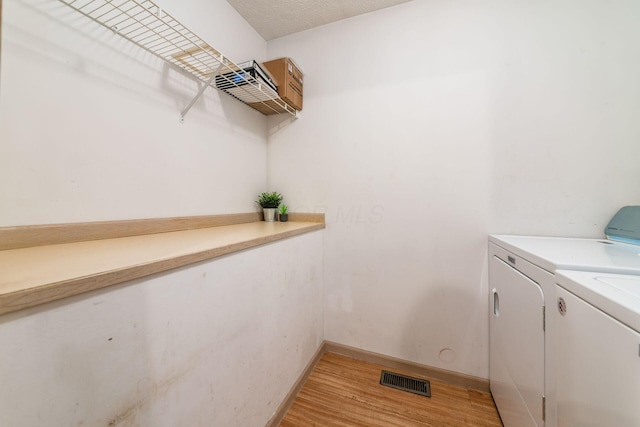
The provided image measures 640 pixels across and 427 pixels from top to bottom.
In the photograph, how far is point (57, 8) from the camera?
790 millimetres

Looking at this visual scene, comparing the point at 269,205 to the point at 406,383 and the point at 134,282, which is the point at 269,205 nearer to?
the point at 134,282

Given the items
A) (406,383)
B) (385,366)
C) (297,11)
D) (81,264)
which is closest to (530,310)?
(406,383)

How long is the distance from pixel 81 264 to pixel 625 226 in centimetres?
203

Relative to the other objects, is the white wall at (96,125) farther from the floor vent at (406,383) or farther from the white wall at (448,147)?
the floor vent at (406,383)

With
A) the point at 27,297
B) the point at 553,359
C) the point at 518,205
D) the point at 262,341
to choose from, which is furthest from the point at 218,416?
the point at 518,205

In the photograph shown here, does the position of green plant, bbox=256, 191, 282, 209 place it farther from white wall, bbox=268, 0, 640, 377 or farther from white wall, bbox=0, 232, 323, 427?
white wall, bbox=0, 232, 323, 427

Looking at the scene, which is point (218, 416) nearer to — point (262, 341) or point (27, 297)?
point (262, 341)

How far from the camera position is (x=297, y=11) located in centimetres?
156

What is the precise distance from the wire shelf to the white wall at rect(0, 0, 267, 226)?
5 centimetres

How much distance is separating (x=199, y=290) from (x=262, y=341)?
459 mm

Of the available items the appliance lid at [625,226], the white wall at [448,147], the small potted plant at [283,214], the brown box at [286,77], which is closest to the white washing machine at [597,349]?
the appliance lid at [625,226]

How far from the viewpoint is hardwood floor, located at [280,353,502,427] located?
1.14m

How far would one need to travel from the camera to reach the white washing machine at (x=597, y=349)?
441 millimetres

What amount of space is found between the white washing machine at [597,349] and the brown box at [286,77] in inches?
63.7
